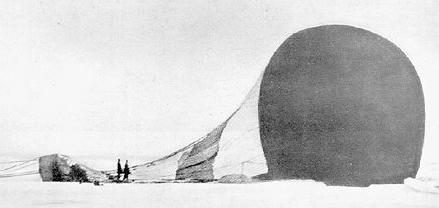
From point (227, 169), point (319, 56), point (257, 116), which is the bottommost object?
point (227, 169)

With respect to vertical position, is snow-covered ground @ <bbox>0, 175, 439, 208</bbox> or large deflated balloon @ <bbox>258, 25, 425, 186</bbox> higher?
large deflated balloon @ <bbox>258, 25, 425, 186</bbox>

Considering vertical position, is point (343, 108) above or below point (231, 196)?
above

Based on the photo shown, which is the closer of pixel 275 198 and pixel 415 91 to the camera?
pixel 275 198

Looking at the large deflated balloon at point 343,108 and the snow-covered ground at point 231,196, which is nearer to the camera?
the snow-covered ground at point 231,196

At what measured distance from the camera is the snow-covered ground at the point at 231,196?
10.3 metres

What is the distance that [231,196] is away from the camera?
444 inches

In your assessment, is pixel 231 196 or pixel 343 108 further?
pixel 343 108

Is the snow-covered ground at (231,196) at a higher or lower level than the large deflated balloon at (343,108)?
lower

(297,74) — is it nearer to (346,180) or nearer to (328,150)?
(328,150)

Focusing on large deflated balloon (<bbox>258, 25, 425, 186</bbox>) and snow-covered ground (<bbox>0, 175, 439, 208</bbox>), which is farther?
large deflated balloon (<bbox>258, 25, 425, 186</bbox>)

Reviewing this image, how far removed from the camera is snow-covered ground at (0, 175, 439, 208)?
10.3 meters

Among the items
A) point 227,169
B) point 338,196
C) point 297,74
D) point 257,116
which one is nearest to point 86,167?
point 227,169

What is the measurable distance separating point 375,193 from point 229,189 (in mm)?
3115

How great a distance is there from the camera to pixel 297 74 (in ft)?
43.6
